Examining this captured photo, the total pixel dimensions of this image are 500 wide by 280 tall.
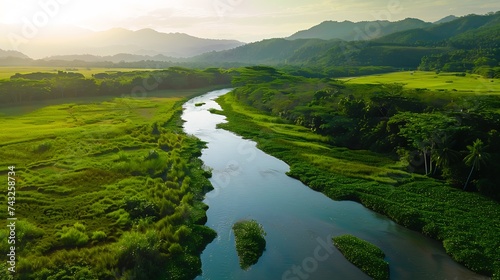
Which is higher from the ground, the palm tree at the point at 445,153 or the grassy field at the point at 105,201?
the palm tree at the point at 445,153

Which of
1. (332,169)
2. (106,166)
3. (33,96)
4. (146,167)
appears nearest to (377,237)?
(332,169)

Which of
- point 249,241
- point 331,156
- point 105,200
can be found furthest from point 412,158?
point 105,200

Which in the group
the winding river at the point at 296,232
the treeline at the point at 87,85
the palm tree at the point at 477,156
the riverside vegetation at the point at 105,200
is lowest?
the winding river at the point at 296,232

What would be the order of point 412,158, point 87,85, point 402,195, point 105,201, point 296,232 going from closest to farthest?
point 296,232 < point 105,201 < point 402,195 < point 412,158 < point 87,85

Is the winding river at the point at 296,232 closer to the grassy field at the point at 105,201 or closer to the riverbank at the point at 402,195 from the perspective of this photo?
the riverbank at the point at 402,195

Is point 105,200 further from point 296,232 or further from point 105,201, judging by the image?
point 296,232

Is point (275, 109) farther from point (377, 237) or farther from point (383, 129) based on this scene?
point (377, 237)

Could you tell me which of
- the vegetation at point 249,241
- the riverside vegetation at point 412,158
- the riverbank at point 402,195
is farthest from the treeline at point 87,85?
the vegetation at point 249,241
